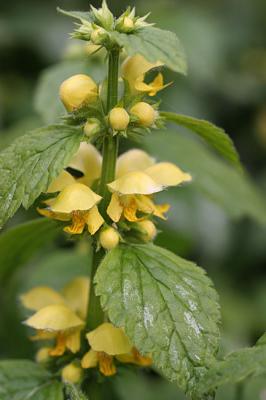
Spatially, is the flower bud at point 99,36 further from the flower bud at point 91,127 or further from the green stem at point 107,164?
the flower bud at point 91,127

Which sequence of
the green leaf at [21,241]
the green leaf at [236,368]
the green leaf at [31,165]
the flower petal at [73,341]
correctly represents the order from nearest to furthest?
the green leaf at [236,368], the green leaf at [31,165], the flower petal at [73,341], the green leaf at [21,241]

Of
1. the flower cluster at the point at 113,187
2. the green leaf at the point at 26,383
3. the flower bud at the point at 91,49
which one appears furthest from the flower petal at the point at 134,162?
the green leaf at the point at 26,383

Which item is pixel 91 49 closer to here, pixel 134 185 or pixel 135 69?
pixel 135 69

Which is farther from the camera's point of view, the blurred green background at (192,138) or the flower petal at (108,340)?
the blurred green background at (192,138)

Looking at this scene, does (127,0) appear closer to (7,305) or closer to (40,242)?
(7,305)

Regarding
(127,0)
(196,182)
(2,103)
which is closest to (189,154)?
(196,182)

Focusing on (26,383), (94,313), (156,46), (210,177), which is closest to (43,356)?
(26,383)

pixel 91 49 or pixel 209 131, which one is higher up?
pixel 91 49
